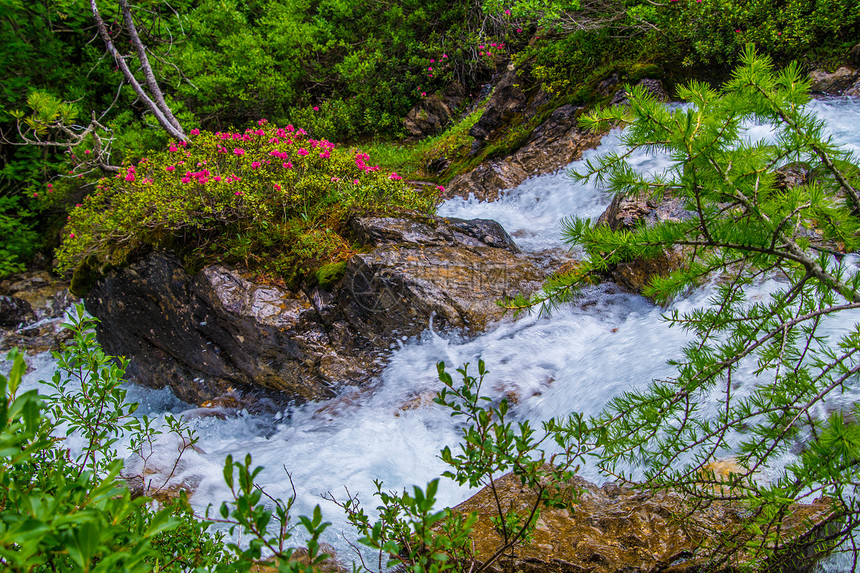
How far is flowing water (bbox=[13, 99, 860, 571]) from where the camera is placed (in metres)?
3.40

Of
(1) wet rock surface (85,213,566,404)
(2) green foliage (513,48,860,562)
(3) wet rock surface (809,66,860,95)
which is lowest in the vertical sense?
(1) wet rock surface (85,213,566,404)

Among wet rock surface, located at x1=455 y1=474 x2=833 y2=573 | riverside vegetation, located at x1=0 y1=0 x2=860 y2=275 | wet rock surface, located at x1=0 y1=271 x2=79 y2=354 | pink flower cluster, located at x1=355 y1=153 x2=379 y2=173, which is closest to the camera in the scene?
wet rock surface, located at x1=455 y1=474 x2=833 y2=573

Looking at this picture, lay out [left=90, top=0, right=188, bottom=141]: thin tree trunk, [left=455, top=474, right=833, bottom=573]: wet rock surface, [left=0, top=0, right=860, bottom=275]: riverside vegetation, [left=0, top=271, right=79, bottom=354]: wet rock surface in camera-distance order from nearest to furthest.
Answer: [left=455, top=474, right=833, bottom=573]: wet rock surface, [left=0, top=0, right=860, bottom=275]: riverside vegetation, [left=90, top=0, right=188, bottom=141]: thin tree trunk, [left=0, top=271, right=79, bottom=354]: wet rock surface

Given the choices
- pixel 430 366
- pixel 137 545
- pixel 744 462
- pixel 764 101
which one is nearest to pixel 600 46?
pixel 430 366

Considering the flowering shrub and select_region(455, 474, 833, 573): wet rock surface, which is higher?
select_region(455, 474, 833, 573): wet rock surface

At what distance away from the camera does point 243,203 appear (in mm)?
5207

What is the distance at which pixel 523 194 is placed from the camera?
25.7ft

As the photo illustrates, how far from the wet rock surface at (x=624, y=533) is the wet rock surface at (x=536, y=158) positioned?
245 inches

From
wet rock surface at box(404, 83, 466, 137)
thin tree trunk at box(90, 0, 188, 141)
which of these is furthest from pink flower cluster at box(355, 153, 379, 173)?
wet rock surface at box(404, 83, 466, 137)

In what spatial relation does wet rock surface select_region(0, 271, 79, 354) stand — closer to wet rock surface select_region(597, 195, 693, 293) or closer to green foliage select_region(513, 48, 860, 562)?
wet rock surface select_region(597, 195, 693, 293)

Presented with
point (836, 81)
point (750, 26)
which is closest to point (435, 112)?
point (750, 26)

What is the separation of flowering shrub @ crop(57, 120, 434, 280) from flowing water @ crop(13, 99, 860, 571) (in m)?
1.69

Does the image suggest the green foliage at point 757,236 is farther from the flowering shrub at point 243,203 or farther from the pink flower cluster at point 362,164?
the pink flower cluster at point 362,164

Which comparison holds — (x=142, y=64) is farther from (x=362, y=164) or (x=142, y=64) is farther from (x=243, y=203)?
(x=362, y=164)
